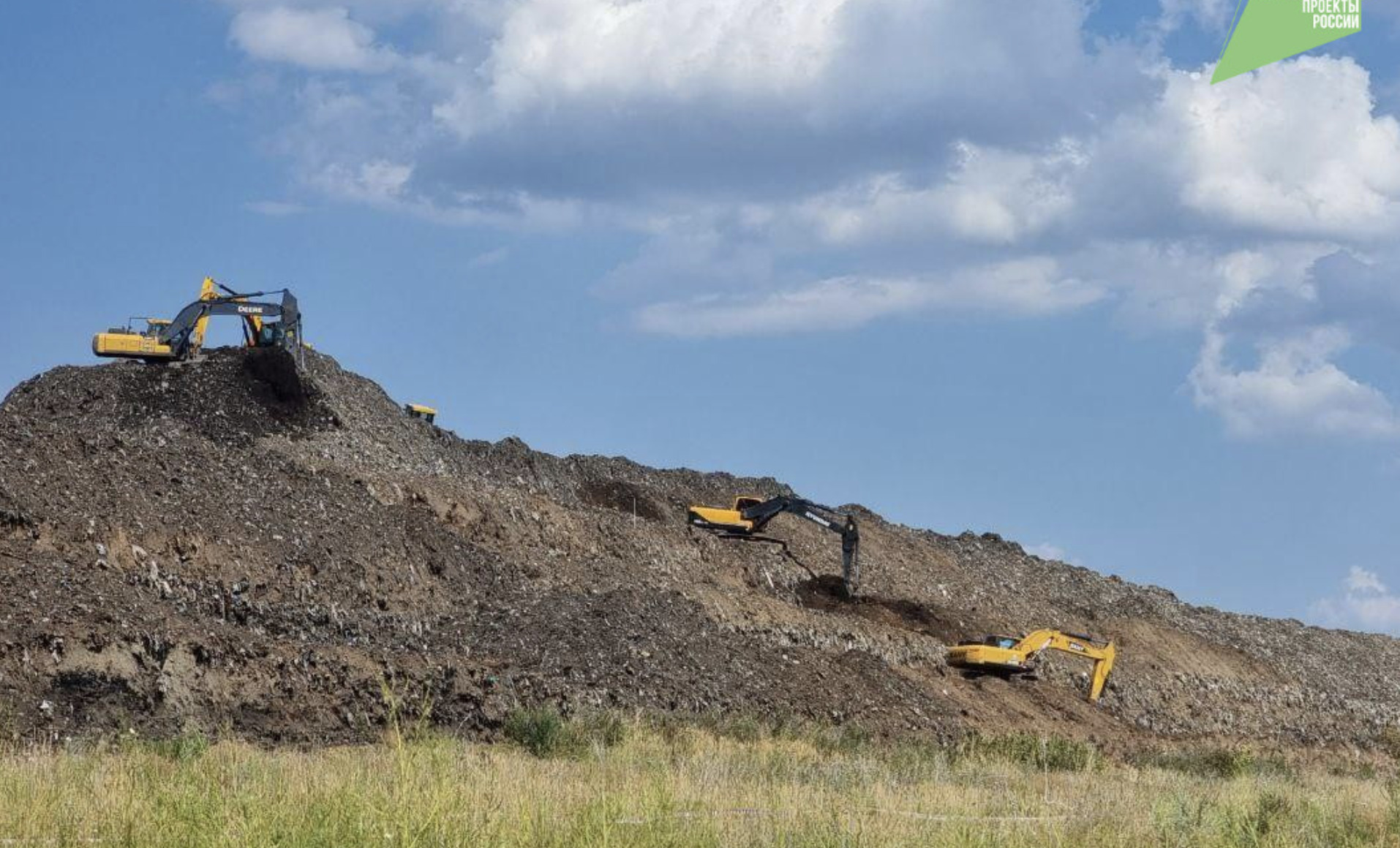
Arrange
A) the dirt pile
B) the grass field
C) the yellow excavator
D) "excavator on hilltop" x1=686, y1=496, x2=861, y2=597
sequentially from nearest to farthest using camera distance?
1. the grass field
2. the dirt pile
3. the yellow excavator
4. "excavator on hilltop" x1=686, y1=496, x2=861, y2=597

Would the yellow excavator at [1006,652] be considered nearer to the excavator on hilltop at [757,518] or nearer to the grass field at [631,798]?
the excavator on hilltop at [757,518]

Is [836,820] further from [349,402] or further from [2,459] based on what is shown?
[349,402]

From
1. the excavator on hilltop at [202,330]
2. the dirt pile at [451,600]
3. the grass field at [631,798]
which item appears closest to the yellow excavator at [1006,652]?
the dirt pile at [451,600]

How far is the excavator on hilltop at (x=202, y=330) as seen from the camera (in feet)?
138

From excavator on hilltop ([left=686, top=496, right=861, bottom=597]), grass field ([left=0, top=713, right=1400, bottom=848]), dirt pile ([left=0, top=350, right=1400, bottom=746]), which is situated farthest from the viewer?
excavator on hilltop ([left=686, top=496, right=861, bottom=597])

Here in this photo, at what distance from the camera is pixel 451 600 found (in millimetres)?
27797

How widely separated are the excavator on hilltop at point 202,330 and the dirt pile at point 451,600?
3.27ft

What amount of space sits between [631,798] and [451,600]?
16044 millimetres

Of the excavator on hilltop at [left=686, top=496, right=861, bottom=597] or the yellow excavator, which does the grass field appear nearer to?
the yellow excavator

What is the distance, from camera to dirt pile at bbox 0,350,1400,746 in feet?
65.5

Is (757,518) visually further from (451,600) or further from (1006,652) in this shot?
(451,600)

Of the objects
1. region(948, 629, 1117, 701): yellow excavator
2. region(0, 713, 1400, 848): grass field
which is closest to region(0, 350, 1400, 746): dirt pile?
region(948, 629, 1117, 701): yellow excavator

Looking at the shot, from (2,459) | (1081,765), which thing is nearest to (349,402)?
(2,459)

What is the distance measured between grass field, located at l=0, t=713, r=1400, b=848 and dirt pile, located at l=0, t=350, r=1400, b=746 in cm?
104
